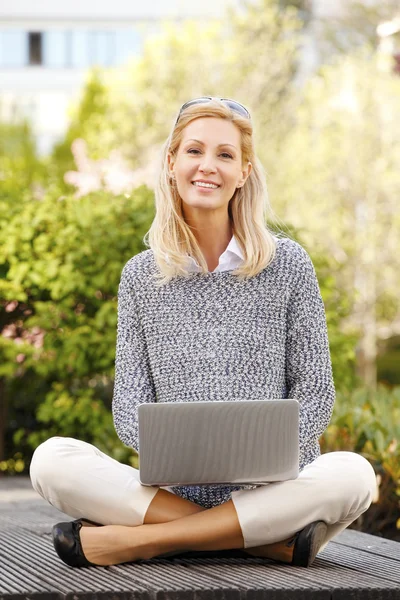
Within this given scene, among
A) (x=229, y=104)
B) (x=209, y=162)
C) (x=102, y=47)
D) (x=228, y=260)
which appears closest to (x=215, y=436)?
(x=228, y=260)

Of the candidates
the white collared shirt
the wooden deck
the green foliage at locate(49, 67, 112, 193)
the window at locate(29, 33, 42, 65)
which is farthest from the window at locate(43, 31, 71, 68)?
the wooden deck

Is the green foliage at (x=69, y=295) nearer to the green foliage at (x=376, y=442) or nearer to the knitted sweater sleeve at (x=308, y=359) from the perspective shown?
the green foliage at (x=376, y=442)

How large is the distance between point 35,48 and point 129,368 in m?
38.5

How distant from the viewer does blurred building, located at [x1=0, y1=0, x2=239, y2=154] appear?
130 ft

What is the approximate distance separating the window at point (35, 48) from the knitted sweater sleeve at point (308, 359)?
3847cm

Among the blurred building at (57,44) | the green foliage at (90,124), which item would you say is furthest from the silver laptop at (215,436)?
the blurred building at (57,44)

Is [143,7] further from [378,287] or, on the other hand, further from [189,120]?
[189,120]

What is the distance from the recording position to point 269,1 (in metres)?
20.3

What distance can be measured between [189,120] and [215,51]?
1555 centimetres

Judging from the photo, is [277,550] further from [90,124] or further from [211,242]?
[90,124]

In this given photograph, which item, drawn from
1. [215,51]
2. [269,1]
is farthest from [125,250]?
[269,1]

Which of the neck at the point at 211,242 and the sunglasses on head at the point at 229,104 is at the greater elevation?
the sunglasses on head at the point at 229,104

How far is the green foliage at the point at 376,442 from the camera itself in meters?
4.67

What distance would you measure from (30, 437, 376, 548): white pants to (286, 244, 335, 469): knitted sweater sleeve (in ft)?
0.39
